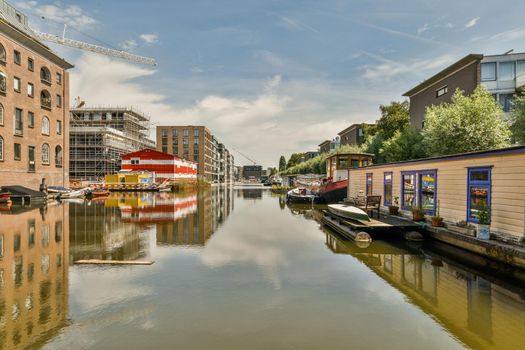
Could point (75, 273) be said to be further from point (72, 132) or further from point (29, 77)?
point (72, 132)

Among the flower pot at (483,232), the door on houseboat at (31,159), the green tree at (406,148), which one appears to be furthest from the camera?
the door on houseboat at (31,159)

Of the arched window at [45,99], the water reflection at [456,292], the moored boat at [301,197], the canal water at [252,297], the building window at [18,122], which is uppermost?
the arched window at [45,99]

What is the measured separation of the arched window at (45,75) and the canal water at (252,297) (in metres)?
40.7

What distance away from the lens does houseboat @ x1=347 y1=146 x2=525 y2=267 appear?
41.2ft

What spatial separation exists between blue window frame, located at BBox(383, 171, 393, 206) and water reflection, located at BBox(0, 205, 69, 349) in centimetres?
2003

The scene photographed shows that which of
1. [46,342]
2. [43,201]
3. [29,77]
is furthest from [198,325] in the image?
[29,77]

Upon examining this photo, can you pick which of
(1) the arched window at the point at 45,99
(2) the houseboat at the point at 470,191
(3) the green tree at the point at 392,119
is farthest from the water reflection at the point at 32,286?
(3) the green tree at the point at 392,119

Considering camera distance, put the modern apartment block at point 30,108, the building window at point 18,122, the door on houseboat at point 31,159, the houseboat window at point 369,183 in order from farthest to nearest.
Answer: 1. the door on houseboat at point 31,159
2. the building window at point 18,122
3. the modern apartment block at point 30,108
4. the houseboat window at point 369,183

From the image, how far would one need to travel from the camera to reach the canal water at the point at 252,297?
677 centimetres

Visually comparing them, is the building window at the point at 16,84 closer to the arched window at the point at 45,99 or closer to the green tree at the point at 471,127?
the arched window at the point at 45,99

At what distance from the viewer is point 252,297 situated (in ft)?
29.5

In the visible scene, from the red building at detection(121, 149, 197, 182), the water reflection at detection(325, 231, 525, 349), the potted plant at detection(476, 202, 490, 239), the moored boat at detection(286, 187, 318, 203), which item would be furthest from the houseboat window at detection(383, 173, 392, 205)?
the red building at detection(121, 149, 197, 182)

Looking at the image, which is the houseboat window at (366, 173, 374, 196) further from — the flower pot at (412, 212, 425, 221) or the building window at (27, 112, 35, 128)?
the building window at (27, 112, 35, 128)

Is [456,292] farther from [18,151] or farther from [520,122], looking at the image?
[18,151]
